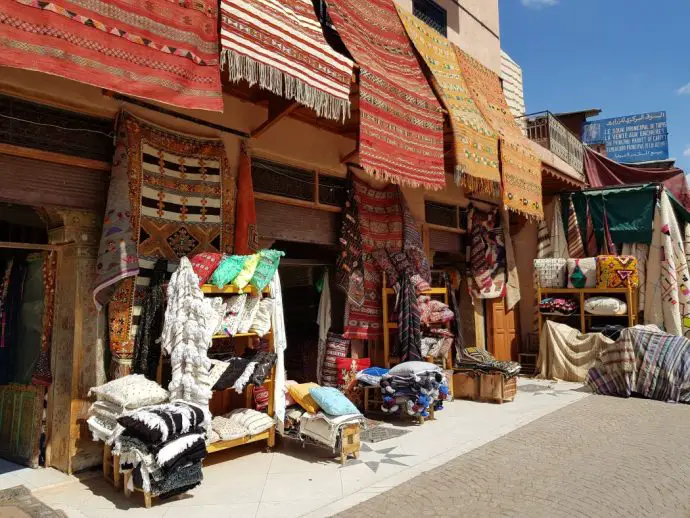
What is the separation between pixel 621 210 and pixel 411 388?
7114 mm

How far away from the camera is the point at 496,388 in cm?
738

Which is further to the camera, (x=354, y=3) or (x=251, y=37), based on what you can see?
(x=354, y=3)

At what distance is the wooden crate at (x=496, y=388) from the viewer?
7.34 metres

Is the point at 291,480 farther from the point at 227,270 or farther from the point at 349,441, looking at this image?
the point at 227,270

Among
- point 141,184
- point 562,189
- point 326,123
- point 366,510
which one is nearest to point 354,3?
point 326,123

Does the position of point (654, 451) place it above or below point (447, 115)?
below

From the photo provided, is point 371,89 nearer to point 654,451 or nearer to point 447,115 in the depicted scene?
point 447,115

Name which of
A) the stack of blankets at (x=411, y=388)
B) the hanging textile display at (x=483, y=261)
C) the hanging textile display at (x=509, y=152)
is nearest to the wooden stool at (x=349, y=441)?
the stack of blankets at (x=411, y=388)

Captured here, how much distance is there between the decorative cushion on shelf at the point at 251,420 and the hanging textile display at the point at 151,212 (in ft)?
3.65

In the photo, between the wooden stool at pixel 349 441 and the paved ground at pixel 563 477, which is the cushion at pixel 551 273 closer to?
the paved ground at pixel 563 477

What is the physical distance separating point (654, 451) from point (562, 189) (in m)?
7.00

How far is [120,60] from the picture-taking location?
3.65m

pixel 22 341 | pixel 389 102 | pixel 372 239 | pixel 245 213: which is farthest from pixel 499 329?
pixel 22 341

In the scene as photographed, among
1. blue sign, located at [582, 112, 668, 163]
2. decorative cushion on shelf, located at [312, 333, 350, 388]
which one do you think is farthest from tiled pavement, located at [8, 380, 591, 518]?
blue sign, located at [582, 112, 668, 163]
